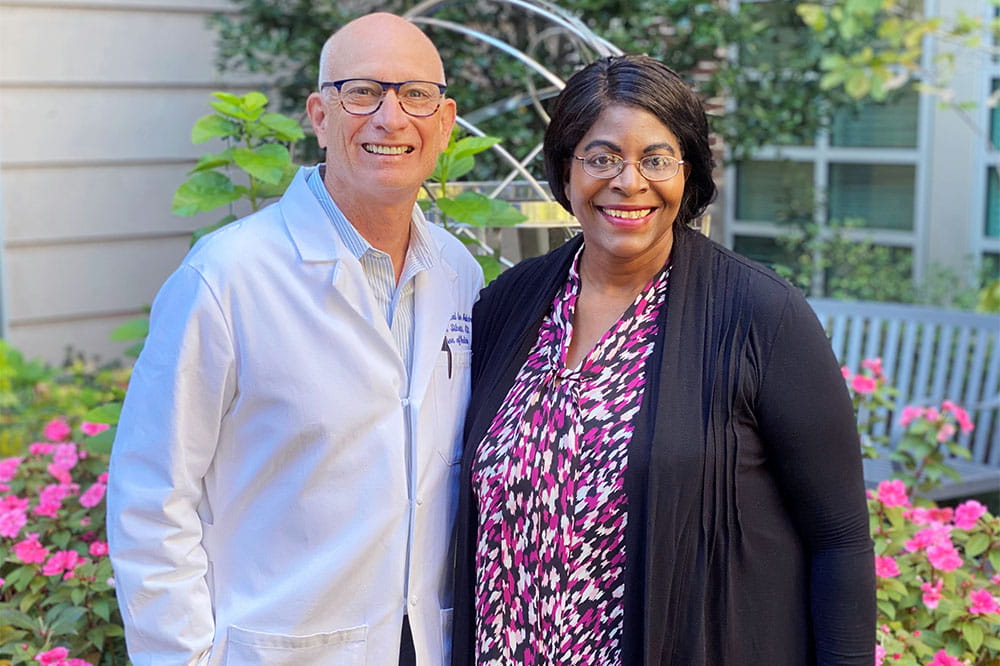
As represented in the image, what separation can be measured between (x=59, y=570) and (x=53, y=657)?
1.08 feet

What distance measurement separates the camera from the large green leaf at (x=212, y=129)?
9.42 feet

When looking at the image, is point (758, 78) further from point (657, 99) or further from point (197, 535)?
point (197, 535)

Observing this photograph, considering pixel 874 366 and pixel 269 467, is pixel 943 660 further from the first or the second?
pixel 269 467

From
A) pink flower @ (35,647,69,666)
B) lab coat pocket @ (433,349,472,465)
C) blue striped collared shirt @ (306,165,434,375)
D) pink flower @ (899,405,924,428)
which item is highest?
blue striped collared shirt @ (306,165,434,375)

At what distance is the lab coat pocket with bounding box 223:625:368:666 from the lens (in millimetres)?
2006

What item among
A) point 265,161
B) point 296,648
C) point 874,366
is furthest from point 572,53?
point 296,648

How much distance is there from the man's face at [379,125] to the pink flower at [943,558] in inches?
66.5

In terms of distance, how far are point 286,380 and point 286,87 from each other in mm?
4036

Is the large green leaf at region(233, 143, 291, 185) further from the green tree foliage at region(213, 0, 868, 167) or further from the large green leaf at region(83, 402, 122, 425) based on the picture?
the green tree foliage at region(213, 0, 868, 167)

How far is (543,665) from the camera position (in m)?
2.06

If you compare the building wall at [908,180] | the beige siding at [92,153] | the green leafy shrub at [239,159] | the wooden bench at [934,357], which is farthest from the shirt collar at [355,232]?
the building wall at [908,180]

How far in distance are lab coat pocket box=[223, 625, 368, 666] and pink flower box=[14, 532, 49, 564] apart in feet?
3.82

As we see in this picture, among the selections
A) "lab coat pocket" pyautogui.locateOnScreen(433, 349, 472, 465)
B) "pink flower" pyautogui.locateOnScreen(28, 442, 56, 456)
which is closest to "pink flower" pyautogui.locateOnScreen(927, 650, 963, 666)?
"lab coat pocket" pyautogui.locateOnScreen(433, 349, 472, 465)

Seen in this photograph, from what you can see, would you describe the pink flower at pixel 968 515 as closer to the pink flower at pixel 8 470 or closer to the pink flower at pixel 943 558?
the pink flower at pixel 943 558
